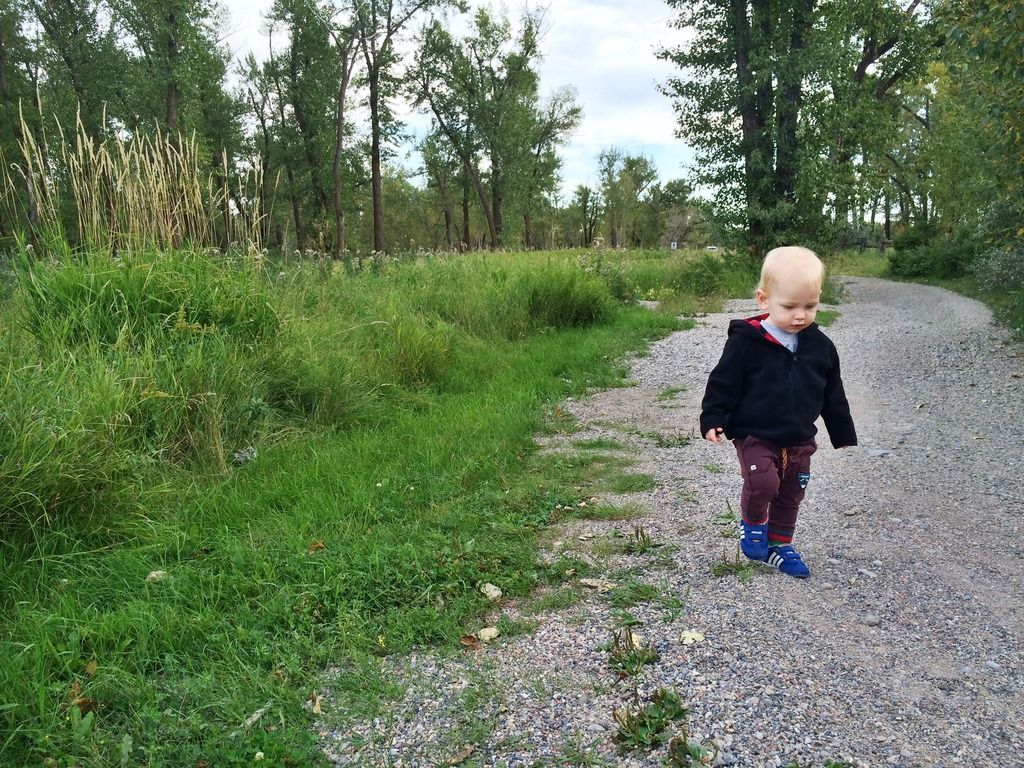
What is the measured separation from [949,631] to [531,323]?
7547mm

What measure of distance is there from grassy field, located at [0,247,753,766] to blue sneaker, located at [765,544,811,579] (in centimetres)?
108

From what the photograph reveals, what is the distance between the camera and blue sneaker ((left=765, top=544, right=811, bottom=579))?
3.10 metres

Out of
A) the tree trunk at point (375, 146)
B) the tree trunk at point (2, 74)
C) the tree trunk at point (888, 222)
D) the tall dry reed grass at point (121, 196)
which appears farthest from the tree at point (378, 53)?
the tree trunk at point (888, 222)

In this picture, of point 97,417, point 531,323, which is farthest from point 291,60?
point 97,417

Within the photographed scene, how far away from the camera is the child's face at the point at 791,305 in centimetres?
289

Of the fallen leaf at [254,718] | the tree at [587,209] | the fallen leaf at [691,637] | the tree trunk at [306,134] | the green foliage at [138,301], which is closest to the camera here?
the fallen leaf at [254,718]

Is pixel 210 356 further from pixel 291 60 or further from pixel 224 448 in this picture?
pixel 291 60

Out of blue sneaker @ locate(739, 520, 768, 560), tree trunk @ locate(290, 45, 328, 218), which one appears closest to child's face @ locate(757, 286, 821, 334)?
blue sneaker @ locate(739, 520, 768, 560)

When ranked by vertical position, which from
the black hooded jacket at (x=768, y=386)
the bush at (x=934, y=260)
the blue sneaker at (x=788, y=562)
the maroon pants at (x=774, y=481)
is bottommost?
the blue sneaker at (x=788, y=562)

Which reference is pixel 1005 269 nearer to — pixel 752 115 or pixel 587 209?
pixel 752 115

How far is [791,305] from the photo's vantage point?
294 centimetres

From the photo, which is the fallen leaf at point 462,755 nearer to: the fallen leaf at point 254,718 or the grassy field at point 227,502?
the grassy field at point 227,502

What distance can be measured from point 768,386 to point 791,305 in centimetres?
39

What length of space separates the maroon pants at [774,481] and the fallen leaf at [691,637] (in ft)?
2.52
